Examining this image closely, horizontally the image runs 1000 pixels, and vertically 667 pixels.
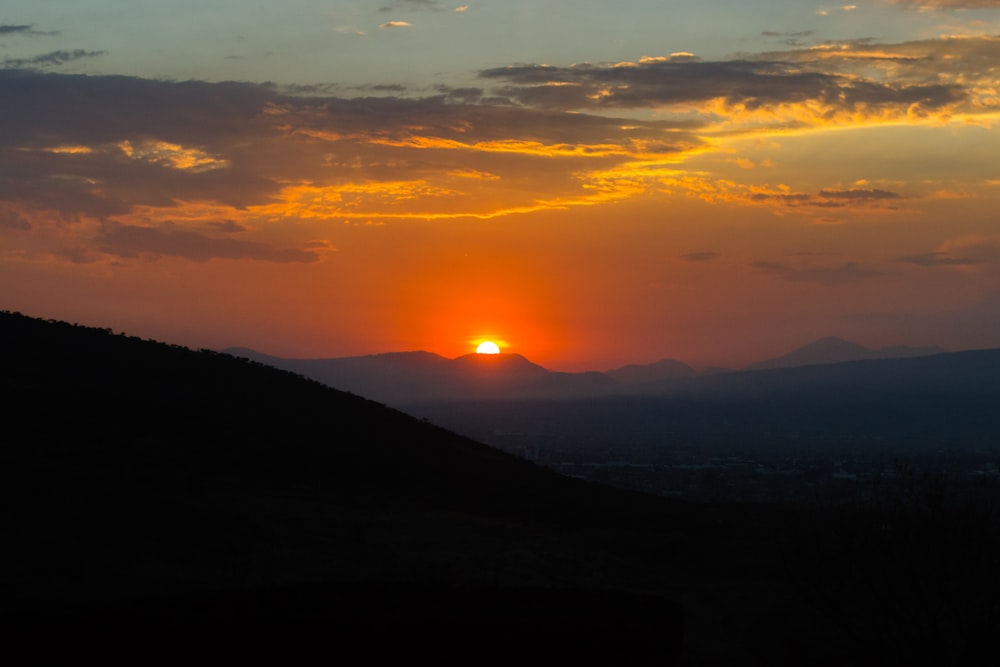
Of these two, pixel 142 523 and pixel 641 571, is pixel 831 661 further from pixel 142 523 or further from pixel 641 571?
pixel 142 523

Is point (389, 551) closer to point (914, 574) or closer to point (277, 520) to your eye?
point (277, 520)

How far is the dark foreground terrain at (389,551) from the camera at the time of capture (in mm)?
17938

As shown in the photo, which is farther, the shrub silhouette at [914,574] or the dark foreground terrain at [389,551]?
the shrub silhouette at [914,574]

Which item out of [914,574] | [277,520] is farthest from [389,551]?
[914,574]

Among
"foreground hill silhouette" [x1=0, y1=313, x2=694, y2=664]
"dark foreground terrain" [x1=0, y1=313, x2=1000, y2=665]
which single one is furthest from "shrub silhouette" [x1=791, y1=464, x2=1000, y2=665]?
"foreground hill silhouette" [x1=0, y1=313, x2=694, y2=664]

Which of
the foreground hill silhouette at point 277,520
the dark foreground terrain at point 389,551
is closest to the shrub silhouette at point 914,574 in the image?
the dark foreground terrain at point 389,551

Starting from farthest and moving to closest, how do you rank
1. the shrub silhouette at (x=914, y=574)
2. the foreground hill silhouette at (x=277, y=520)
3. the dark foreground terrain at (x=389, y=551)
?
the shrub silhouette at (x=914, y=574)
the foreground hill silhouette at (x=277, y=520)
the dark foreground terrain at (x=389, y=551)

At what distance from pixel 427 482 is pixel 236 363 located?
21.8 meters

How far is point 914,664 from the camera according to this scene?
22.2m

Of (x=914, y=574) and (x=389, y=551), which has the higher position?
(x=914, y=574)

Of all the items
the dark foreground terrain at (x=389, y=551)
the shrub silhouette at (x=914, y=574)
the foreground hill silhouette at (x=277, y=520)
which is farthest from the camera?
the shrub silhouette at (x=914, y=574)

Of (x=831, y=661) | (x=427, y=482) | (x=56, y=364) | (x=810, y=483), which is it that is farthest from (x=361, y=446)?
(x=810, y=483)

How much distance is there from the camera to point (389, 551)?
30.8 meters

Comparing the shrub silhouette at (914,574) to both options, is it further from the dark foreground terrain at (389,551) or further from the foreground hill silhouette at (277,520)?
the foreground hill silhouette at (277,520)
